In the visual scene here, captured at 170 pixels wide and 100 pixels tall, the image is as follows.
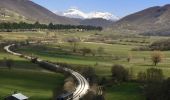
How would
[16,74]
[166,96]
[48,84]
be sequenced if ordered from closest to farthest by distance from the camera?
[166,96] < [48,84] < [16,74]

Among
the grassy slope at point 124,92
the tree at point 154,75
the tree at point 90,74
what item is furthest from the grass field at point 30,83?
the tree at point 154,75

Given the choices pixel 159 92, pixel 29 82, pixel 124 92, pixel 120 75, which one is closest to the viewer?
pixel 159 92

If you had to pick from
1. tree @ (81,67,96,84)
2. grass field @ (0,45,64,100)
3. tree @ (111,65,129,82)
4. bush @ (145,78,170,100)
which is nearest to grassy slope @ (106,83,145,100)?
bush @ (145,78,170,100)

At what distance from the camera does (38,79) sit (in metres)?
149

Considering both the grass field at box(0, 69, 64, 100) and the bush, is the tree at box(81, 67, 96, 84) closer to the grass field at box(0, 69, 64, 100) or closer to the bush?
the grass field at box(0, 69, 64, 100)

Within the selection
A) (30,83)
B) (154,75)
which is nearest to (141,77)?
(154,75)

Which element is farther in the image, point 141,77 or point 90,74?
point 90,74

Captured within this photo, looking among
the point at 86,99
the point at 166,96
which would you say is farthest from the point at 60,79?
the point at 166,96

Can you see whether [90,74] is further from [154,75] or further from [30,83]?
[30,83]

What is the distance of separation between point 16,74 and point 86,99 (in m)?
50.5

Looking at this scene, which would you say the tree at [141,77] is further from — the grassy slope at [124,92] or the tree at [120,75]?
the grassy slope at [124,92]

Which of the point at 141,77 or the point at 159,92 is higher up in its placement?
the point at 159,92

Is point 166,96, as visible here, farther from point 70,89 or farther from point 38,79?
point 38,79

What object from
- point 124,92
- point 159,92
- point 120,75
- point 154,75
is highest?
point 159,92
